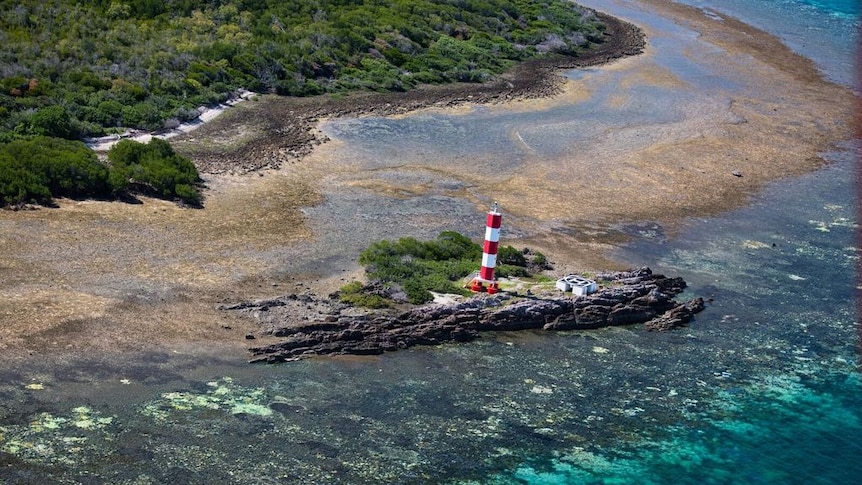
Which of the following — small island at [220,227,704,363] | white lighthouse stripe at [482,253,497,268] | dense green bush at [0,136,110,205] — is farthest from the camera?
dense green bush at [0,136,110,205]

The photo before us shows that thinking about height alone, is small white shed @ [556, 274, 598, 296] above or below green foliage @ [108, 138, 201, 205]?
below

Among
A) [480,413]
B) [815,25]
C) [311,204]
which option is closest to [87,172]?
[311,204]

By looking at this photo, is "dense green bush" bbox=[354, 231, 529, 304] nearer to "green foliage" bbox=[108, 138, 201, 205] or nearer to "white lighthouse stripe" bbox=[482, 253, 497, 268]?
"white lighthouse stripe" bbox=[482, 253, 497, 268]

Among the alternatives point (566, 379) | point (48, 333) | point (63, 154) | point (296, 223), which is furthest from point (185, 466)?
point (63, 154)

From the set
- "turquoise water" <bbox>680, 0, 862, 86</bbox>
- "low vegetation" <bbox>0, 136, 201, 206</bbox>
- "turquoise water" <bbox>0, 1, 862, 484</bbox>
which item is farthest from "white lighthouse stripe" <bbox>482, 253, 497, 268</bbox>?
"turquoise water" <bbox>680, 0, 862, 86</bbox>

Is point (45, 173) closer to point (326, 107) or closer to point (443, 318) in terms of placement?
point (443, 318)

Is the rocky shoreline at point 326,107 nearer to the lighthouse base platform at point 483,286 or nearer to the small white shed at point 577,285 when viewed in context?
the lighthouse base platform at point 483,286

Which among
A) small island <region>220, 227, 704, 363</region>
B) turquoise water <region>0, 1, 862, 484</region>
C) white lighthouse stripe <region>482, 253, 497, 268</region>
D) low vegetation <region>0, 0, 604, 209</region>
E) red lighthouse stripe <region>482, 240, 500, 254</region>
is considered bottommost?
turquoise water <region>0, 1, 862, 484</region>
